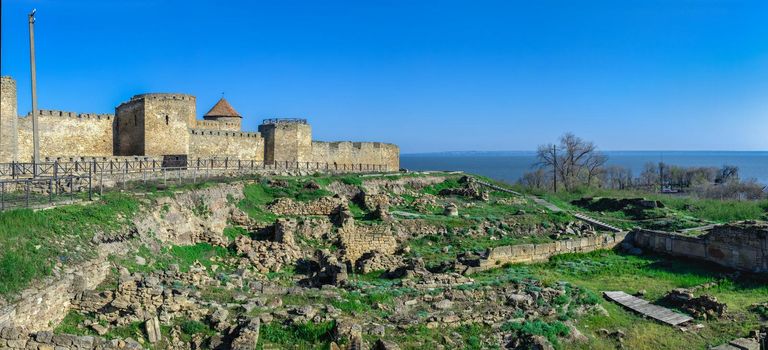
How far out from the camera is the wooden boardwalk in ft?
48.8

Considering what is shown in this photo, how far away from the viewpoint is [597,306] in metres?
14.8

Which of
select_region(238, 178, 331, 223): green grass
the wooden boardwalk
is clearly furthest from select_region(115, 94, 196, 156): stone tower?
the wooden boardwalk

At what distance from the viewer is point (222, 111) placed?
141ft

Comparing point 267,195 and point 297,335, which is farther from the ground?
point 267,195

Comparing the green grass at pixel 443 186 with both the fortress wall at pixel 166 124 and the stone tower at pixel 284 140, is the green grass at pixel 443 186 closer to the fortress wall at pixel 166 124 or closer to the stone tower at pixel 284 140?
the stone tower at pixel 284 140

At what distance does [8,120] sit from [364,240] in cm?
1603

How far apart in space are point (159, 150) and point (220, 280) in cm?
2085

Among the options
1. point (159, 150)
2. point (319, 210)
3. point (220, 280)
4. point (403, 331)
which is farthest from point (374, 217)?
point (159, 150)

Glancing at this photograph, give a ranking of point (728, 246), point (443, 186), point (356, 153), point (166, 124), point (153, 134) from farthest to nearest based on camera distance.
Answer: point (356, 153)
point (443, 186)
point (166, 124)
point (153, 134)
point (728, 246)

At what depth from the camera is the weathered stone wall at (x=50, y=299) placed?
9.95 metres

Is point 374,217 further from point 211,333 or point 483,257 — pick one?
point 211,333

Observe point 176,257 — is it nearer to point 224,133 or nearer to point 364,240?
point 364,240

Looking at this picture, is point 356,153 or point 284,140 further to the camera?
point 356,153

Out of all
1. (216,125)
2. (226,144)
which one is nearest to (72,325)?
(226,144)
